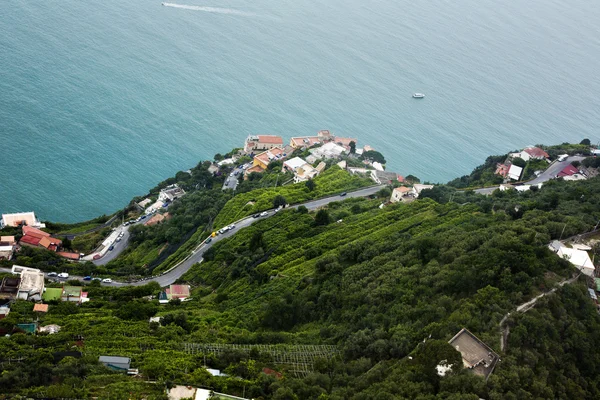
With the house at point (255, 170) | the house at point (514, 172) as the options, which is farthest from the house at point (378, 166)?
the house at point (514, 172)

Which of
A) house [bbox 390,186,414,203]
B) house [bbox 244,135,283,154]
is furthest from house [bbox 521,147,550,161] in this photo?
house [bbox 244,135,283,154]

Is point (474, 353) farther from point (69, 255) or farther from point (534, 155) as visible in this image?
point (534, 155)

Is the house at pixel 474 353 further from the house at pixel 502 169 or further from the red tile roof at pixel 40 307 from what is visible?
the house at pixel 502 169

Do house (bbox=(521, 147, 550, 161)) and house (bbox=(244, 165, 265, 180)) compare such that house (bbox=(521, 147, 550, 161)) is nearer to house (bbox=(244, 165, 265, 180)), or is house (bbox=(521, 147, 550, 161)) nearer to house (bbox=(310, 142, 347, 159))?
house (bbox=(310, 142, 347, 159))

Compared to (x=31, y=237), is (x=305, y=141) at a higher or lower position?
higher

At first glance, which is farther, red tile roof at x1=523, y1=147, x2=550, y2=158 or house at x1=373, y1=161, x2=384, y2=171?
house at x1=373, y1=161, x2=384, y2=171

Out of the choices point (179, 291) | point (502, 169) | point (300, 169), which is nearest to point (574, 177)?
point (502, 169)

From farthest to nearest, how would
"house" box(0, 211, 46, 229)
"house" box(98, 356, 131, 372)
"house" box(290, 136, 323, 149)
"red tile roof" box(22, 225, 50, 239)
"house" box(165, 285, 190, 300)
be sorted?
1. "house" box(290, 136, 323, 149)
2. "house" box(0, 211, 46, 229)
3. "red tile roof" box(22, 225, 50, 239)
4. "house" box(165, 285, 190, 300)
5. "house" box(98, 356, 131, 372)
